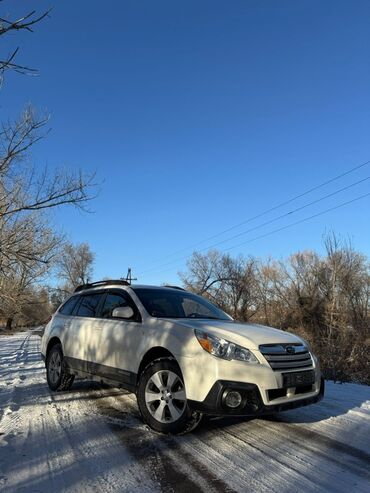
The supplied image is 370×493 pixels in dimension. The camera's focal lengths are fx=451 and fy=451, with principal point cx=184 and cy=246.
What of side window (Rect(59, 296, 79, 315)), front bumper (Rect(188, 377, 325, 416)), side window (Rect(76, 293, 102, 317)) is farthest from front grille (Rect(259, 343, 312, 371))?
side window (Rect(59, 296, 79, 315))

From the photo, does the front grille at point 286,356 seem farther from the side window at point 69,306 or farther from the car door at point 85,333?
the side window at point 69,306

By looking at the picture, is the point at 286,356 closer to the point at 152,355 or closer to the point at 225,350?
the point at 225,350

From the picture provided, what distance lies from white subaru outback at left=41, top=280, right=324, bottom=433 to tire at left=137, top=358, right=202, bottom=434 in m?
0.01

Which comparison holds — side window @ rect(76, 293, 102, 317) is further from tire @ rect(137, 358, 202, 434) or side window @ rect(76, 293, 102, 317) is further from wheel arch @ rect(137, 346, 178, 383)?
tire @ rect(137, 358, 202, 434)

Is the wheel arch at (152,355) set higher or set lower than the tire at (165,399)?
higher

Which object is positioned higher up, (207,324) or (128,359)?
(207,324)

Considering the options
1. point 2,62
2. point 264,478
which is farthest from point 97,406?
point 2,62

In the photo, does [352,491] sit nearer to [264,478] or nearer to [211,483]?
[264,478]

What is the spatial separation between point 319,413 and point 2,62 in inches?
226

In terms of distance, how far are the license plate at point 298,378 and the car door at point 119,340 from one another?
6.24ft

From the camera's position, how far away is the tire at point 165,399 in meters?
4.97

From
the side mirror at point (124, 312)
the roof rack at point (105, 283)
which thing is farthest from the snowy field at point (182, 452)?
the roof rack at point (105, 283)

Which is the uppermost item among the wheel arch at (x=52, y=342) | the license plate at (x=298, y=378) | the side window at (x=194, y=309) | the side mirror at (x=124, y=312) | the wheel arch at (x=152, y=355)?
the side window at (x=194, y=309)

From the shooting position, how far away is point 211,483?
3.75 m
